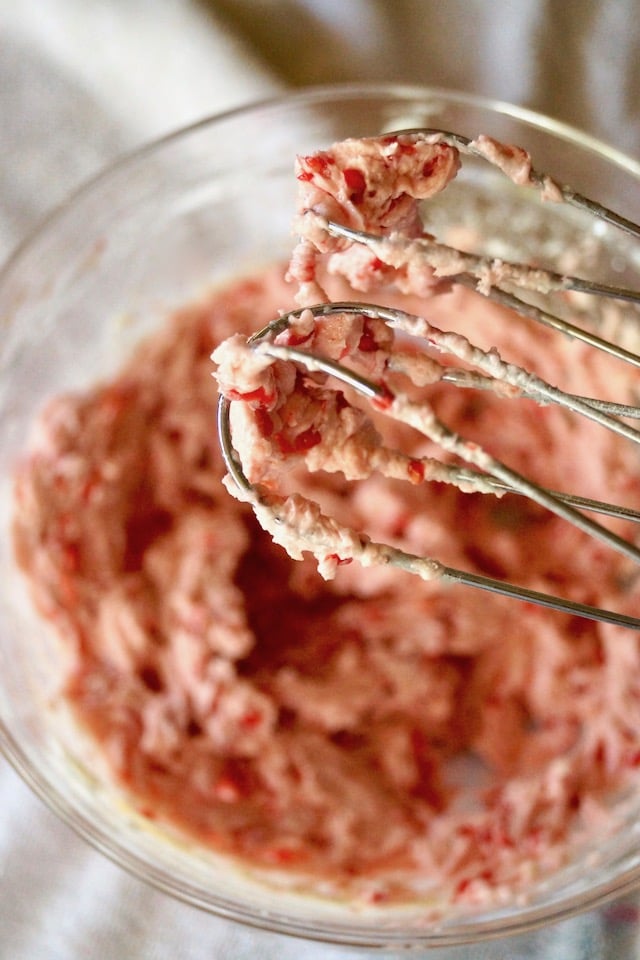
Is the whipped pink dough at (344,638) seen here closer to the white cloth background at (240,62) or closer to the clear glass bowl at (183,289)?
the clear glass bowl at (183,289)

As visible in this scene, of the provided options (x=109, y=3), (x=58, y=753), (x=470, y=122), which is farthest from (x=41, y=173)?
(x=58, y=753)

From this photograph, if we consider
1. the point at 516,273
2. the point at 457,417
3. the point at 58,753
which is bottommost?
the point at 58,753

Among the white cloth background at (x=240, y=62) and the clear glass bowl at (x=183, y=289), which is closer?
the clear glass bowl at (x=183, y=289)

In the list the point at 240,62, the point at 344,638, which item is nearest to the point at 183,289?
the point at 240,62

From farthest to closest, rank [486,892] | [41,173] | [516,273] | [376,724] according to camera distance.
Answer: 1. [41,173]
2. [376,724]
3. [486,892]
4. [516,273]

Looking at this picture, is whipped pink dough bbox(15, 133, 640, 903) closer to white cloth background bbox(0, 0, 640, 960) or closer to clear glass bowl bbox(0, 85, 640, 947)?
clear glass bowl bbox(0, 85, 640, 947)

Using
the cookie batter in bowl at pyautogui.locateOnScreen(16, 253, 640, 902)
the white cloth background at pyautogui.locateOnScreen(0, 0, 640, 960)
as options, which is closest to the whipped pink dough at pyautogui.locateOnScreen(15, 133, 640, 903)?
the cookie batter in bowl at pyautogui.locateOnScreen(16, 253, 640, 902)

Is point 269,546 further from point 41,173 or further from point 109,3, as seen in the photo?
point 109,3

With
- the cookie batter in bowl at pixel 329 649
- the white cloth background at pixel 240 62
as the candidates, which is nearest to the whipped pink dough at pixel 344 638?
the cookie batter in bowl at pixel 329 649
